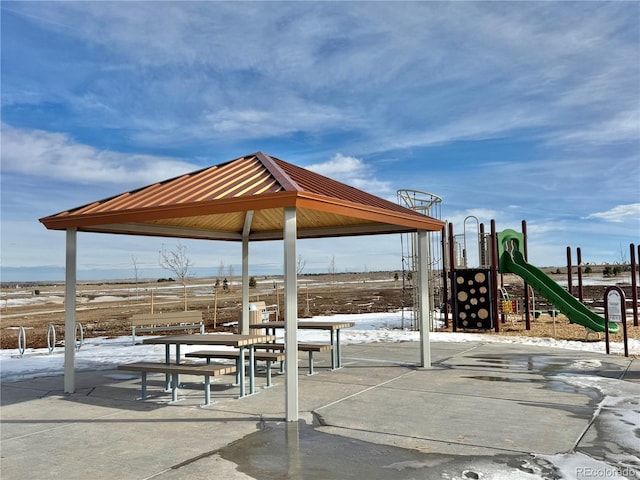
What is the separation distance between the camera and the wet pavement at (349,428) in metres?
4.41

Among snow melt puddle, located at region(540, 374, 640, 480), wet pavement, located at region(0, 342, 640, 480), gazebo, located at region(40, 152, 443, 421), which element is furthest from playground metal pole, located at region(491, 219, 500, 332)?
snow melt puddle, located at region(540, 374, 640, 480)

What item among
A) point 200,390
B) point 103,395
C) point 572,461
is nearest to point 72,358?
point 103,395

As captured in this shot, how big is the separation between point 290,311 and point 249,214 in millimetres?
4766

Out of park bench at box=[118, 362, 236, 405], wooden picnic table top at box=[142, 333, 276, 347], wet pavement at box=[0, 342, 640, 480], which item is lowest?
wet pavement at box=[0, 342, 640, 480]

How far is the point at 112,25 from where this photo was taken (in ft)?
36.6

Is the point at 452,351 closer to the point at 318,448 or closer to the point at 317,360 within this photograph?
the point at 317,360

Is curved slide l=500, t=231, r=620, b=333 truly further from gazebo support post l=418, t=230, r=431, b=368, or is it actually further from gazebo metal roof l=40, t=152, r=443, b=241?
gazebo metal roof l=40, t=152, r=443, b=241

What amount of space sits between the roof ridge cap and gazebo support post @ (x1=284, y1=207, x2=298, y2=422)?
270 mm

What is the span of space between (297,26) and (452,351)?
800cm

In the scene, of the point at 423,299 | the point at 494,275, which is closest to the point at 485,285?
the point at 494,275

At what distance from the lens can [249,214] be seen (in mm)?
10422

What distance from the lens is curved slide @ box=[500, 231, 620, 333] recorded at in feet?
48.7

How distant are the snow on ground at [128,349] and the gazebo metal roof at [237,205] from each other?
127 inches

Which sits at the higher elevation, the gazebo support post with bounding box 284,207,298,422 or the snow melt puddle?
the gazebo support post with bounding box 284,207,298,422
